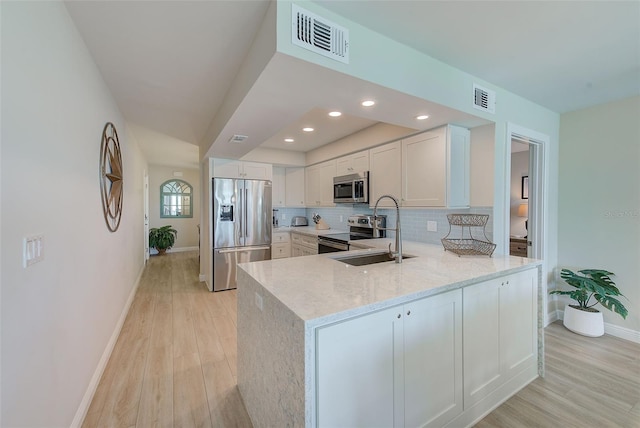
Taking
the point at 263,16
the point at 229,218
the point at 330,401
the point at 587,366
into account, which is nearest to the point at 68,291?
the point at 330,401

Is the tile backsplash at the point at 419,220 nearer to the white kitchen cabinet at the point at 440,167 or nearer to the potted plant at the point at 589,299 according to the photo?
the white kitchen cabinet at the point at 440,167

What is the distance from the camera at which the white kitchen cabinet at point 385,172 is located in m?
3.15

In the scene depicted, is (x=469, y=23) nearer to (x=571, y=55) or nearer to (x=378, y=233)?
(x=571, y=55)

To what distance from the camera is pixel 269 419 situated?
4.59 feet

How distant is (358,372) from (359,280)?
0.47m

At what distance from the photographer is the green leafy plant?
8.42 feet

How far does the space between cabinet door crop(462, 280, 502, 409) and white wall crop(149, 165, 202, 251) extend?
7781 millimetres

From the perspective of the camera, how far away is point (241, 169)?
14.4ft

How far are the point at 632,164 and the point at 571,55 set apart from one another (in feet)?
5.23

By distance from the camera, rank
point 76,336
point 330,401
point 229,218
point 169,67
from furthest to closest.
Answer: point 229,218 < point 169,67 < point 76,336 < point 330,401

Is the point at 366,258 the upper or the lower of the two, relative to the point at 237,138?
lower

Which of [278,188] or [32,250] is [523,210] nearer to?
[278,188]

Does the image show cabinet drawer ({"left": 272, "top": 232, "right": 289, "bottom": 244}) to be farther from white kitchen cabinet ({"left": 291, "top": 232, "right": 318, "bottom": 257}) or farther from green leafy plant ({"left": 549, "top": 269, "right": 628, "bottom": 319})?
green leafy plant ({"left": 549, "top": 269, "right": 628, "bottom": 319})

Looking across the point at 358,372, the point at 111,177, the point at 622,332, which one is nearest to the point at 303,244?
the point at 111,177
